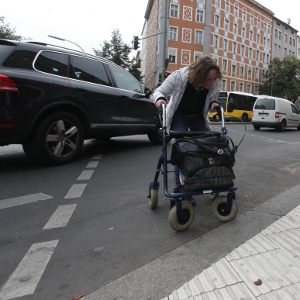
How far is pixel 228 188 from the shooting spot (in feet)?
9.07

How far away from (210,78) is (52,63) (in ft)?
9.83

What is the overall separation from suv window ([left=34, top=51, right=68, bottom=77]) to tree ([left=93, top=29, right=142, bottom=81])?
46.6 m

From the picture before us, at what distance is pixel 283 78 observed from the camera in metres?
58.8

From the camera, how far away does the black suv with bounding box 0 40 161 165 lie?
436cm

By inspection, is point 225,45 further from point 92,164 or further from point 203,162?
point 203,162

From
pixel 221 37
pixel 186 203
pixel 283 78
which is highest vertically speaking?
pixel 221 37

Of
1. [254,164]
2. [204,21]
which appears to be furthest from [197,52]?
[254,164]

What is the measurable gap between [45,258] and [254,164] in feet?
15.6

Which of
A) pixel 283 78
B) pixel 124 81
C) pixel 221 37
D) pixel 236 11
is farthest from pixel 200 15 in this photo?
pixel 124 81

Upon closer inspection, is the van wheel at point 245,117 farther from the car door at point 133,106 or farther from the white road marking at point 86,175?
the white road marking at point 86,175

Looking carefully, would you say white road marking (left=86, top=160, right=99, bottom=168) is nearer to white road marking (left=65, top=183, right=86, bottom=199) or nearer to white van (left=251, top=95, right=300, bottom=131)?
white road marking (left=65, top=183, right=86, bottom=199)

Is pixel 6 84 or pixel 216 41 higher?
pixel 216 41

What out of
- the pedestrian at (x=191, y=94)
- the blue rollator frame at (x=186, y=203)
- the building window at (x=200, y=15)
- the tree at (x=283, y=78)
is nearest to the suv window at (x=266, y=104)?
the pedestrian at (x=191, y=94)

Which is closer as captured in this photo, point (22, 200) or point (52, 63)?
point (22, 200)
